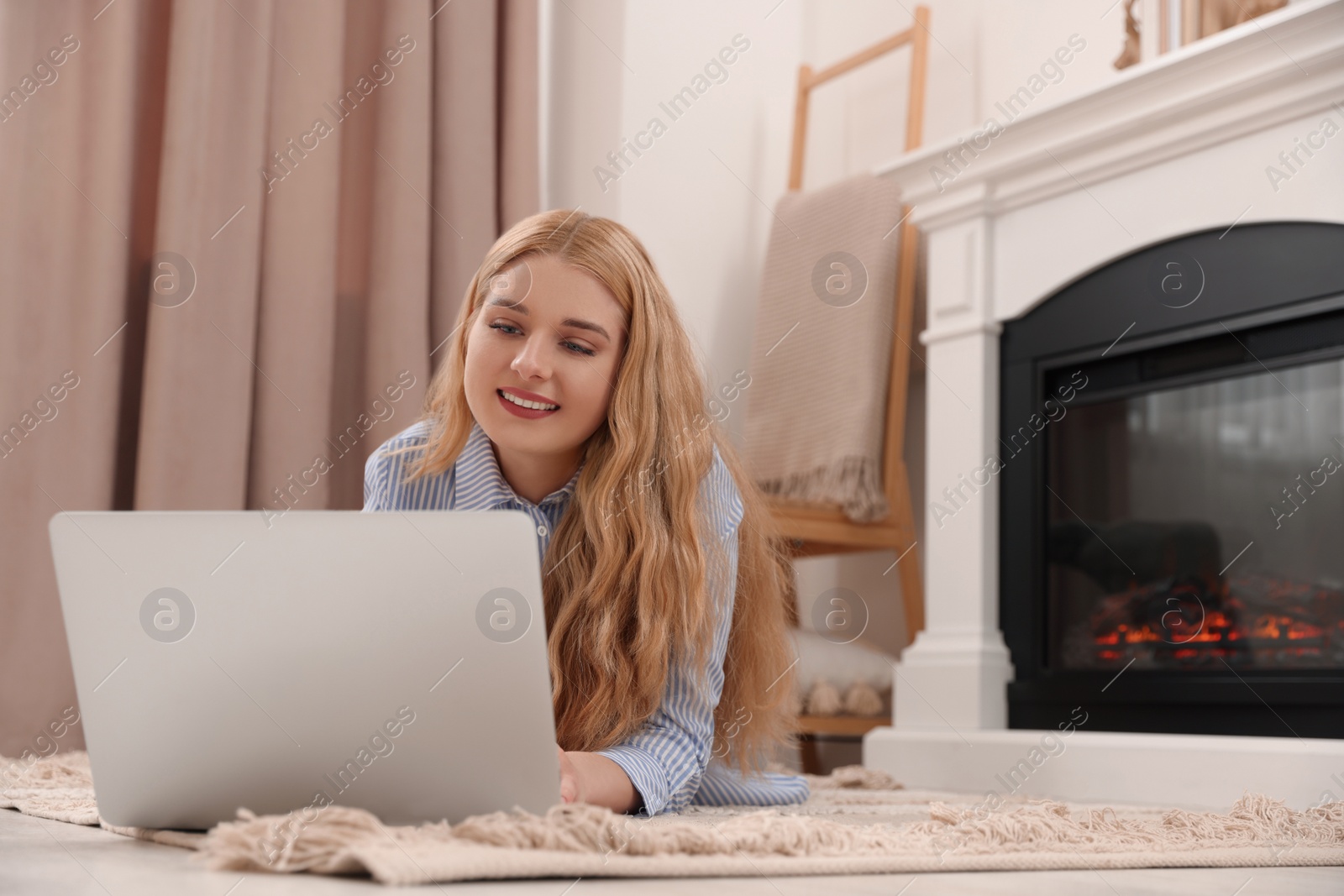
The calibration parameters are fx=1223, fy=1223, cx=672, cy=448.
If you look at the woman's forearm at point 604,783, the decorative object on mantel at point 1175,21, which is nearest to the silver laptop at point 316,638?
the woman's forearm at point 604,783

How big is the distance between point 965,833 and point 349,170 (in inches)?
66.4

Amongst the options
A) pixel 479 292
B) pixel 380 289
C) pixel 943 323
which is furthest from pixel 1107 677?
pixel 380 289

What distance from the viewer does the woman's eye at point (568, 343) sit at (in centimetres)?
113

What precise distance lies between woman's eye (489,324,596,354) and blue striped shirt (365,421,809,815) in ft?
0.38

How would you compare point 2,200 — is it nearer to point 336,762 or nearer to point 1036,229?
point 336,762

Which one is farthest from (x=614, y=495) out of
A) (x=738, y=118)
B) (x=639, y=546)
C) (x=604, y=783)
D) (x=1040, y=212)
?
(x=738, y=118)

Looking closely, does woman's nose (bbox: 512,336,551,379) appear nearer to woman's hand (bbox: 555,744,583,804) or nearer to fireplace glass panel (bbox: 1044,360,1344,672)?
woman's hand (bbox: 555,744,583,804)

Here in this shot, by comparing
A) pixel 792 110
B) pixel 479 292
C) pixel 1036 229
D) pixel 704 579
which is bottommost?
pixel 704 579

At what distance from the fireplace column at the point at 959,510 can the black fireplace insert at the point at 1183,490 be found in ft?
0.10

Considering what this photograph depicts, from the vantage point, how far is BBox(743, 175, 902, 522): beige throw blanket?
2.19m

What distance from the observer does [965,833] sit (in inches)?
34.0

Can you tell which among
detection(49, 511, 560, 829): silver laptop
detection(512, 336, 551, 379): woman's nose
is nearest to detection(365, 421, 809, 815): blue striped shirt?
detection(512, 336, 551, 379): woman's nose

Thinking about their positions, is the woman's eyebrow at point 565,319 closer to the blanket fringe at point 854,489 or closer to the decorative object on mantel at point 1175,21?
the blanket fringe at point 854,489

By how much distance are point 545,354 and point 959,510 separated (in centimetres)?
112
